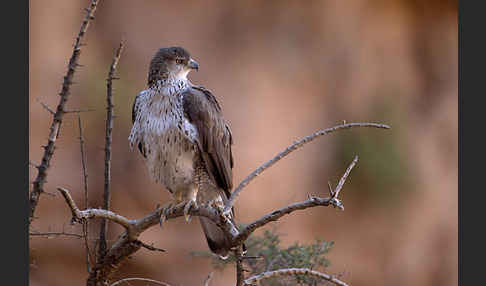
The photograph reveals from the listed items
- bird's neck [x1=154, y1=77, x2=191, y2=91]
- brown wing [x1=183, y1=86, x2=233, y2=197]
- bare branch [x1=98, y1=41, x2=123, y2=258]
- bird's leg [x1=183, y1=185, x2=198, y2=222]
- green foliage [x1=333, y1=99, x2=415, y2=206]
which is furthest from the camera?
green foliage [x1=333, y1=99, x2=415, y2=206]

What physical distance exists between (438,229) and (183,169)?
7.39 m

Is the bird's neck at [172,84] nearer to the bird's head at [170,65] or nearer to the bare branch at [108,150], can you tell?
the bird's head at [170,65]

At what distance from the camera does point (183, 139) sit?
3.63 m

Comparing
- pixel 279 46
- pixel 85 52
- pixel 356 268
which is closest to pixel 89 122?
pixel 85 52

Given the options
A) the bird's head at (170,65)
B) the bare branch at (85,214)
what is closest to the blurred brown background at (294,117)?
the bird's head at (170,65)

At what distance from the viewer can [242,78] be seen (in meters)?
8.14

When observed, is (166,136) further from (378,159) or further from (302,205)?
(378,159)

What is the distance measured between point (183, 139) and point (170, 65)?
0.64m

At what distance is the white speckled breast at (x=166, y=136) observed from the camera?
362 cm

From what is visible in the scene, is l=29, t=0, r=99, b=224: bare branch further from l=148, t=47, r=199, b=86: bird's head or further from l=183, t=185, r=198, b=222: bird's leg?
l=148, t=47, r=199, b=86: bird's head

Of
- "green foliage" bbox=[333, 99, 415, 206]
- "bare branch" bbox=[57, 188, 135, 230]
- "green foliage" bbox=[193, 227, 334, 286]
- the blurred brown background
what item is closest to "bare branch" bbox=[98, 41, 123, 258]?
"bare branch" bbox=[57, 188, 135, 230]

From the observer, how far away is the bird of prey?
3.64m

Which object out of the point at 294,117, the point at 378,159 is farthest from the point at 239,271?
the point at 378,159

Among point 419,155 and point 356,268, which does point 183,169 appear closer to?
point 356,268
